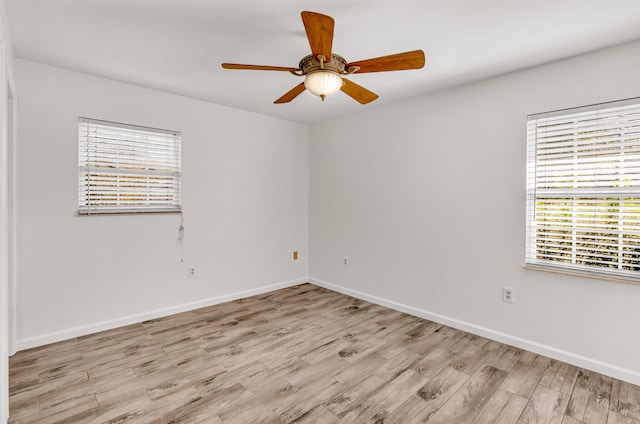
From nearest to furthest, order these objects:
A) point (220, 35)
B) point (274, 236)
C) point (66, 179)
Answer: point (220, 35) < point (66, 179) < point (274, 236)

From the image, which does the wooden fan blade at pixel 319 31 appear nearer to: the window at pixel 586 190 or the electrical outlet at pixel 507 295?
the window at pixel 586 190

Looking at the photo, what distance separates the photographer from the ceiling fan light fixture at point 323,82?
6.41 feet

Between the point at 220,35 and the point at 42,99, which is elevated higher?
the point at 220,35

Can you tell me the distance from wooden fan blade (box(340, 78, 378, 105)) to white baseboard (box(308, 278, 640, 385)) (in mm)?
2259

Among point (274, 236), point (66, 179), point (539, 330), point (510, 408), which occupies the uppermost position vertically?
point (66, 179)

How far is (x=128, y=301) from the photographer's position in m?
3.15

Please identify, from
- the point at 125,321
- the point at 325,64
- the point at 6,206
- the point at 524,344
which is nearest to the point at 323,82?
the point at 325,64

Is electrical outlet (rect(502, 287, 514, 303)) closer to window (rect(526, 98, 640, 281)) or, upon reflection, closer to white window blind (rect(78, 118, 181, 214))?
window (rect(526, 98, 640, 281))

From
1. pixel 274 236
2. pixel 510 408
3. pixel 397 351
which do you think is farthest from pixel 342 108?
pixel 510 408

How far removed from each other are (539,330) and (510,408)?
3.15 ft

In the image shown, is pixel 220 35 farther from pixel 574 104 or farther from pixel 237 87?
pixel 574 104

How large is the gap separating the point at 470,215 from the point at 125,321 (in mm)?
3483

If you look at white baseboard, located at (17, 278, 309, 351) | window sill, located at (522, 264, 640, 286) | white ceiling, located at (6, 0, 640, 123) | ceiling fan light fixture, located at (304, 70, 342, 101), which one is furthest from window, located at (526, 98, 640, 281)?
white baseboard, located at (17, 278, 309, 351)

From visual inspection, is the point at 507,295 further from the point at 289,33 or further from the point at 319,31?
the point at 289,33
